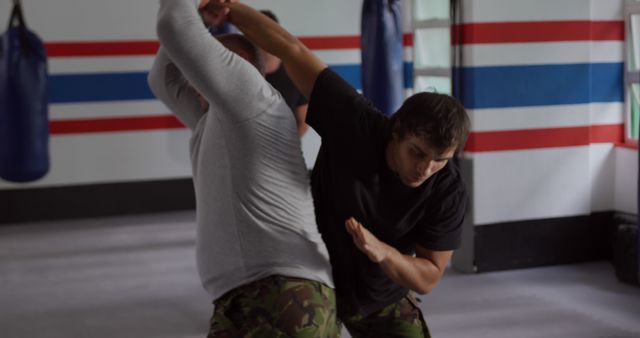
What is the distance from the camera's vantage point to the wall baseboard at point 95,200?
23.1ft

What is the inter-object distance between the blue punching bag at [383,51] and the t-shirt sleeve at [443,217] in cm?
264

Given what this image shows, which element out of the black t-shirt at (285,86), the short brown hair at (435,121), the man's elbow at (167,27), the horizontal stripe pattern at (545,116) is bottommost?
the horizontal stripe pattern at (545,116)

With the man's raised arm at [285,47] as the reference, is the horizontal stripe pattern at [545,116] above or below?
below

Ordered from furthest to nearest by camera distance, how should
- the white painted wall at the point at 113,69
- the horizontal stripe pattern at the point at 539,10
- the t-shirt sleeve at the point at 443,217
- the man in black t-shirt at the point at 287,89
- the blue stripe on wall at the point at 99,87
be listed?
the blue stripe on wall at the point at 99,87, the white painted wall at the point at 113,69, the horizontal stripe pattern at the point at 539,10, the man in black t-shirt at the point at 287,89, the t-shirt sleeve at the point at 443,217

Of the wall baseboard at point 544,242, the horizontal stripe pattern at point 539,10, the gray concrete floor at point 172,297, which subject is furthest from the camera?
the wall baseboard at point 544,242

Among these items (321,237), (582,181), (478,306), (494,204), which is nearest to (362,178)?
(321,237)

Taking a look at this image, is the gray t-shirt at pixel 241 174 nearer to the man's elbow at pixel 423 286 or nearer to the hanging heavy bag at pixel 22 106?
the man's elbow at pixel 423 286

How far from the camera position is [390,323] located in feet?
7.05

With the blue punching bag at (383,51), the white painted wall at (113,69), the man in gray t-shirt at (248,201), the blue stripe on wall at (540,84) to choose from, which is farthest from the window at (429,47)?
the man in gray t-shirt at (248,201)

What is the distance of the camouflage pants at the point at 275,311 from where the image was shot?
6.10ft

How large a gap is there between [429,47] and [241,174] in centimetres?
491

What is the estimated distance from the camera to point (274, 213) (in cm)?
191

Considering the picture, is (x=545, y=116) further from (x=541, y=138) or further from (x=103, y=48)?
(x=103, y=48)

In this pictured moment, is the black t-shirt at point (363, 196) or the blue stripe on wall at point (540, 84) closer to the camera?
the black t-shirt at point (363, 196)
